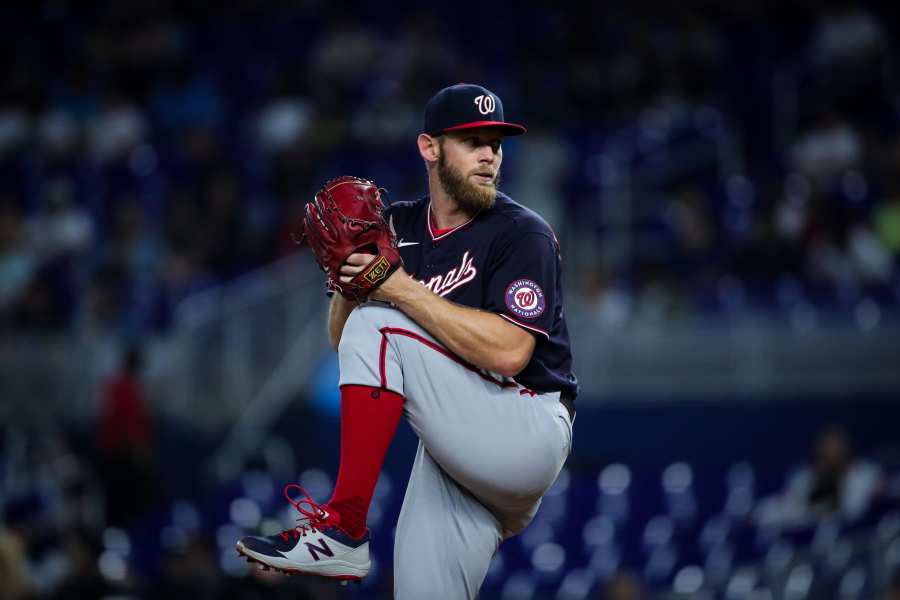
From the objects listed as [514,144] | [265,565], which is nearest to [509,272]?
[265,565]

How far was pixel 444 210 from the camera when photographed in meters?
3.81

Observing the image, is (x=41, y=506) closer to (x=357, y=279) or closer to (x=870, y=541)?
(x=870, y=541)

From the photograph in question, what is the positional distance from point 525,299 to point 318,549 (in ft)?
2.87

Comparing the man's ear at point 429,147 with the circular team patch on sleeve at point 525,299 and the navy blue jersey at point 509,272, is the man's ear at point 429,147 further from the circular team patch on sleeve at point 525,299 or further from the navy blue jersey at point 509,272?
the circular team patch on sleeve at point 525,299

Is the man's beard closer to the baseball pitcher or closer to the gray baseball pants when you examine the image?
the baseball pitcher

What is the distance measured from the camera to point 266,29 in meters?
13.5

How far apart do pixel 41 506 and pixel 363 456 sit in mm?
6204

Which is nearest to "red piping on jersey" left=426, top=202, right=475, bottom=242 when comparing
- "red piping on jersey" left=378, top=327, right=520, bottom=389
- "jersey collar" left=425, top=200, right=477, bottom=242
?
"jersey collar" left=425, top=200, right=477, bottom=242

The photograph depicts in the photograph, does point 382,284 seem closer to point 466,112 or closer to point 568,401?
point 466,112

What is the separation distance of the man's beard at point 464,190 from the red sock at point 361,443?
2.04 feet

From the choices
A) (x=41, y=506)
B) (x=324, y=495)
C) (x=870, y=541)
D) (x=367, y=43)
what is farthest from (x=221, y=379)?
(x=870, y=541)

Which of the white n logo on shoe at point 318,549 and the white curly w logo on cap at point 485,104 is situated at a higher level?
the white curly w logo on cap at point 485,104

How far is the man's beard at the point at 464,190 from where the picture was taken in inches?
145

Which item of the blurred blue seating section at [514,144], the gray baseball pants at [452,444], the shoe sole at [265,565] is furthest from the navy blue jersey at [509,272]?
the blurred blue seating section at [514,144]
